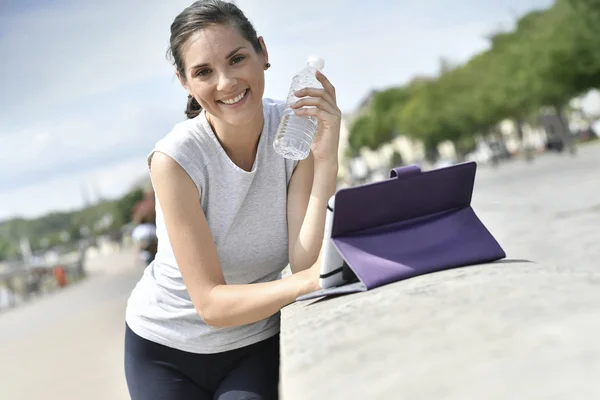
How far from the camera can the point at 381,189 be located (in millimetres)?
2117

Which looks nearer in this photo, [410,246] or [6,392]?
[410,246]

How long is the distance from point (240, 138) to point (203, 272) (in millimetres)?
461

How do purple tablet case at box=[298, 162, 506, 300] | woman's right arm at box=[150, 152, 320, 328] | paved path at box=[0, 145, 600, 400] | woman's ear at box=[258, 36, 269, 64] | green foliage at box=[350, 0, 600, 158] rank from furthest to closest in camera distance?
green foliage at box=[350, 0, 600, 158] → paved path at box=[0, 145, 600, 400] → woman's ear at box=[258, 36, 269, 64] → woman's right arm at box=[150, 152, 320, 328] → purple tablet case at box=[298, 162, 506, 300]

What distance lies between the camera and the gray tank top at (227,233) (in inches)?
102

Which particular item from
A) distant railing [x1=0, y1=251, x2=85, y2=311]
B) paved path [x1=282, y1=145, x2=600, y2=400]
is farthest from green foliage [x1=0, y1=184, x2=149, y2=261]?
paved path [x1=282, y1=145, x2=600, y2=400]

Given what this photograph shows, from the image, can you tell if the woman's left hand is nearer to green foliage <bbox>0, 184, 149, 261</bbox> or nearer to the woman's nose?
the woman's nose

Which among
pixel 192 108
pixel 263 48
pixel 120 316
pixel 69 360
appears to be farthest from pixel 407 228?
pixel 120 316

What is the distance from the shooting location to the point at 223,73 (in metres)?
2.50

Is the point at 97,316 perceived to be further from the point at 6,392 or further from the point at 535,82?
the point at 535,82

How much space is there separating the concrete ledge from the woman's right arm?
1.33ft

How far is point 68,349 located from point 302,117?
1517 cm

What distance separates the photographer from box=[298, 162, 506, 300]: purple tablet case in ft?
7.01

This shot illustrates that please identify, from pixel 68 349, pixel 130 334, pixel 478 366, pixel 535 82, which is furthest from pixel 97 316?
pixel 535 82

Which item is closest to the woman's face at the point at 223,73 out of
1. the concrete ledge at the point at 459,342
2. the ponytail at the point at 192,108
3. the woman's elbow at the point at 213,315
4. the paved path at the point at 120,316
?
the ponytail at the point at 192,108
